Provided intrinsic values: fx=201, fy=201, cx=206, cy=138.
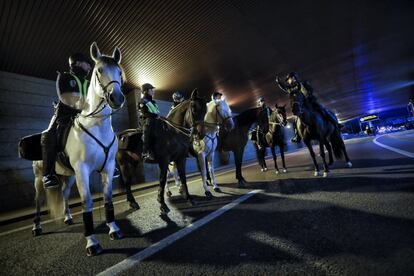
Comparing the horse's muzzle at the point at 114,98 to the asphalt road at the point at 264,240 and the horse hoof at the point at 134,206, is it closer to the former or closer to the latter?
the asphalt road at the point at 264,240

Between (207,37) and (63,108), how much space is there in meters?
8.38

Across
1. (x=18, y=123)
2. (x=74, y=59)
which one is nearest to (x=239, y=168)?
(x=74, y=59)

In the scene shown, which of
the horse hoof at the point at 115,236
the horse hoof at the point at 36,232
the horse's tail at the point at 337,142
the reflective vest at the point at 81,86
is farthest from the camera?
the horse's tail at the point at 337,142

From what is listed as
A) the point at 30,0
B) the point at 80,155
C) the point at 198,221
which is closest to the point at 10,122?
the point at 30,0

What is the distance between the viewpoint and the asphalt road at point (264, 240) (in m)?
1.79

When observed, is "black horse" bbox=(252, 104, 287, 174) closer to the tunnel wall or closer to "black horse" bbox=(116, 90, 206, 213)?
"black horse" bbox=(116, 90, 206, 213)

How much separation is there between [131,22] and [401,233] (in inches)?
384

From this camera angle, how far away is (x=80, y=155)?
2945mm

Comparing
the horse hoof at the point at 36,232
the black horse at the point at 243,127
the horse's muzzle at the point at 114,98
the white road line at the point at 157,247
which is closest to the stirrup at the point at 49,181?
the horse hoof at the point at 36,232

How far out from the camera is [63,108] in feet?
11.2

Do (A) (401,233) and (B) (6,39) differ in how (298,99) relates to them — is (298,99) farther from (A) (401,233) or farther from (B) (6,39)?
(B) (6,39)

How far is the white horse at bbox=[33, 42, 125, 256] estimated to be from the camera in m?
2.77

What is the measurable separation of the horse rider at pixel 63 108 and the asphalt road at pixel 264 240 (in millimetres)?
1184

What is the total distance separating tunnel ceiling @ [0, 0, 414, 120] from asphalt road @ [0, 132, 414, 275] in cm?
739
